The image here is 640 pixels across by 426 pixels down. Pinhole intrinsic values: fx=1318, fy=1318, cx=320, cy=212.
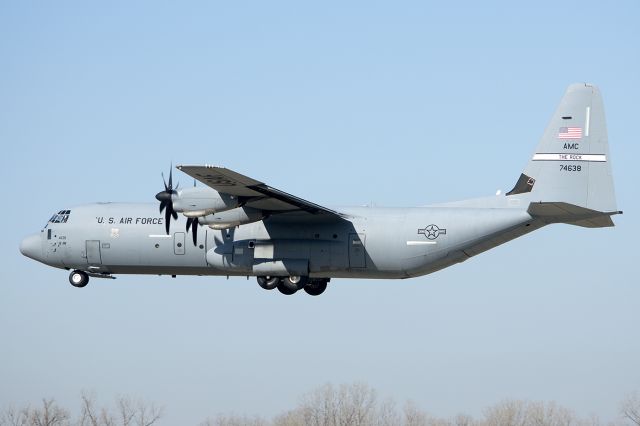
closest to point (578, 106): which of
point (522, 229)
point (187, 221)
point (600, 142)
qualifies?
point (600, 142)

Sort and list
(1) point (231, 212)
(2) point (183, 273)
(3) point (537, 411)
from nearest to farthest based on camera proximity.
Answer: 1. (1) point (231, 212)
2. (2) point (183, 273)
3. (3) point (537, 411)

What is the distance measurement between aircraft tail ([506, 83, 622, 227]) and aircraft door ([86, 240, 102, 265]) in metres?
14.5

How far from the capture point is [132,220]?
45.7 meters

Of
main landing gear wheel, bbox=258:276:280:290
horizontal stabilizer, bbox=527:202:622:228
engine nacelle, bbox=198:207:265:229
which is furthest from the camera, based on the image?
main landing gear wheel, bbox=258:276:280:290

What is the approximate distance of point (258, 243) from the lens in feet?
146

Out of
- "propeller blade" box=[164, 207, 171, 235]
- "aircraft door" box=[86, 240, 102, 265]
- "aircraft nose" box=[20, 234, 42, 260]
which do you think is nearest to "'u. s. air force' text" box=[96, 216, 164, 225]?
"aircraft door" box=[86, 240, 102, 265]

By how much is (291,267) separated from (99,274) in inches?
295

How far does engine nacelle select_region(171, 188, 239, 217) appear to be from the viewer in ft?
138

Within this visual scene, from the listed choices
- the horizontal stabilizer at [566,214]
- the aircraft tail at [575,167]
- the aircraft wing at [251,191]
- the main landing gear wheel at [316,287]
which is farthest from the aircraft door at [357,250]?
the horizontal stabilizer at [566,214]

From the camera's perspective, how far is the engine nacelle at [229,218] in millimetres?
42781

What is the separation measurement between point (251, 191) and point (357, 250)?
14.8ft

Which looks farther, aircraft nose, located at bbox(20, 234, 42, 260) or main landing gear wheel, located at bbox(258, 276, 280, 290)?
aircraft nose, located at bbox(20, 234, 42, 260)

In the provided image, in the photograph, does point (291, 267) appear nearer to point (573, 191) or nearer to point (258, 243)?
point (258, 243)

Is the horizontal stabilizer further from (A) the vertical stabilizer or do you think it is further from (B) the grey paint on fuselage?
(B) the grey paint on fuselage
